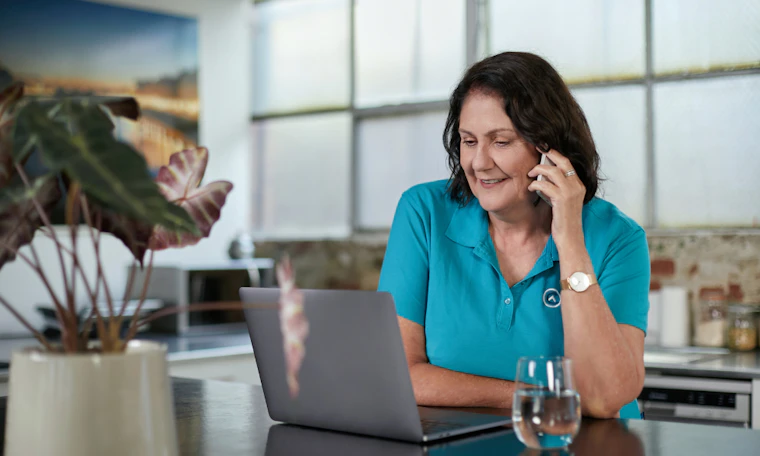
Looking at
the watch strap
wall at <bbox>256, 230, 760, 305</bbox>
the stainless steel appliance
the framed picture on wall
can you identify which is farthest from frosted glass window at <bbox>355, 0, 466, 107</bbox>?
the watch strap

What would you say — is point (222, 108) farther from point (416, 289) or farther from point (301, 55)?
point (416, 289)

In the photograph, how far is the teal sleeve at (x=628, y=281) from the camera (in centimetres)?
174

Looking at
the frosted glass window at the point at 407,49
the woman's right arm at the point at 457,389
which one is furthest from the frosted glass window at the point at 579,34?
the woman's right arm at the point at 457,389

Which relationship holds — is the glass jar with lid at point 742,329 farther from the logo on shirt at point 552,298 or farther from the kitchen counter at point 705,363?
the logo on shirt at point 552,298

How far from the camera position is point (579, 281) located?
5.54 feet

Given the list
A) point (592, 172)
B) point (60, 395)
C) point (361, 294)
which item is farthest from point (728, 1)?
point (60, 395)

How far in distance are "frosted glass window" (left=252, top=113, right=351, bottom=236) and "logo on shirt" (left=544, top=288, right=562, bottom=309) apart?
2701 millimetres

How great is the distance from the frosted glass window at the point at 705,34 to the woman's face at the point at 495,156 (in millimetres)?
2062

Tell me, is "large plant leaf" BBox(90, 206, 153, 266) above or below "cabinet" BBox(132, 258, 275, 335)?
above

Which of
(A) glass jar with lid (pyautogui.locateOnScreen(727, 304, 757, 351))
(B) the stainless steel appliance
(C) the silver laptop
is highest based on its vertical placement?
(C) the silver laptop

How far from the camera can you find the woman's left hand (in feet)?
5.71

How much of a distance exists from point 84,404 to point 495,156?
112 cm

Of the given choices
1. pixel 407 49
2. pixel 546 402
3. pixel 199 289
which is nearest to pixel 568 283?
pixel 546 402

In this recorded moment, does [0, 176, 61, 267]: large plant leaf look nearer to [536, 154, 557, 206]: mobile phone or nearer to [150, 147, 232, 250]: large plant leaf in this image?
[150, 147, 232, 250]: large plant leaf
